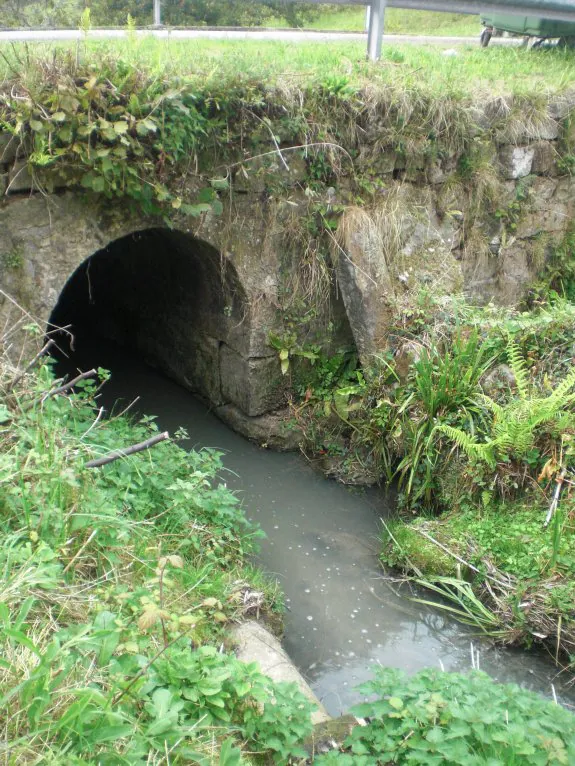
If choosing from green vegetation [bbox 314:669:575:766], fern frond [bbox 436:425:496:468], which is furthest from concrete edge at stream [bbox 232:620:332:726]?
fern frond [bbox 436:425:496:468]

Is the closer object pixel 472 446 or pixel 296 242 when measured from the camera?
pixel 472 446

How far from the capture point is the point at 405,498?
5.18 m

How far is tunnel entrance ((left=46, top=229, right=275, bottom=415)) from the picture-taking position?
19.8 feet

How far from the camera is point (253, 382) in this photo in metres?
6.11

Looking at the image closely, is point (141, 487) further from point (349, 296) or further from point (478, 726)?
point (349, 296)

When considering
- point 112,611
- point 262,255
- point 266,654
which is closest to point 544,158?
point 262,255

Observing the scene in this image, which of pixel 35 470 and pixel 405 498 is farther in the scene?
pixel 405 498

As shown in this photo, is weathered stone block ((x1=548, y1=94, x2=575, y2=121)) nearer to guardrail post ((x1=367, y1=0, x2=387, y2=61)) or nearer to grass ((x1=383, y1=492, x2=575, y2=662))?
guardrail post ((x1=367, y1=0, x2=387, y2=61))

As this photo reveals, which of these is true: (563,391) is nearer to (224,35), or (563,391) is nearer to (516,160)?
(516,160)

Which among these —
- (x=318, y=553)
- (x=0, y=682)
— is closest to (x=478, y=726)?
(x=0, y=682)

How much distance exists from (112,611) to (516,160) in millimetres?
5650

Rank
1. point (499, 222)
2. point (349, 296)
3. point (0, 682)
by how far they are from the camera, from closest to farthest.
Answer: point (0, 682), point (349, 296), point (499, 222)

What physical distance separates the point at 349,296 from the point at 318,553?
2233 millimetres

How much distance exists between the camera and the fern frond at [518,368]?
470 centimetres
